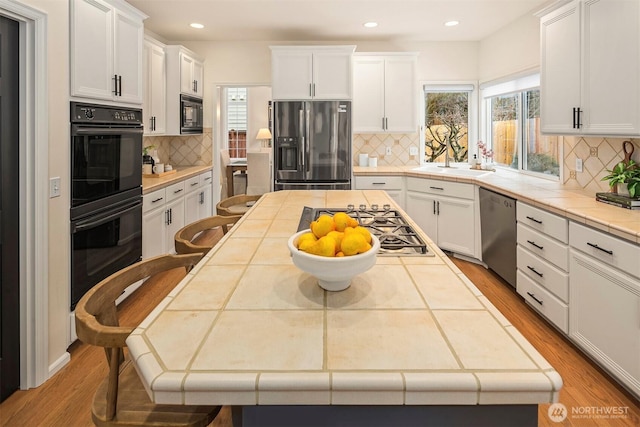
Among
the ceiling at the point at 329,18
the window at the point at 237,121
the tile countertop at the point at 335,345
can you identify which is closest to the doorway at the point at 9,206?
the tile countertop at the point at 335,345

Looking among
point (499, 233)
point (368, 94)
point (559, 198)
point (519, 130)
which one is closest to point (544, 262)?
point (559, 198)

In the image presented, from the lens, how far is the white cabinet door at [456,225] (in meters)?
4.34

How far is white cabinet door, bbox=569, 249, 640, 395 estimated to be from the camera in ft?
6.78

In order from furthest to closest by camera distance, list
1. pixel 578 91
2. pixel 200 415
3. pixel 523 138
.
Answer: pixel 523 138
pixel 578 91
pixel 200 415

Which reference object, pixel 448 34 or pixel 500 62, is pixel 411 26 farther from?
pixel 500 62

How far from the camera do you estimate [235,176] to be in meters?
7.62

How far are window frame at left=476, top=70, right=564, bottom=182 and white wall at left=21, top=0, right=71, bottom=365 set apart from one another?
3.46 metres

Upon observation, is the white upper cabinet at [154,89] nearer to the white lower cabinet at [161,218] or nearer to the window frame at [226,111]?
the white lower cabinet at [161,218]

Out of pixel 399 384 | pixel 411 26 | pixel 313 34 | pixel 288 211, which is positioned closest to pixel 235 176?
pixel 313 34

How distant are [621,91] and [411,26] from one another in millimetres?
2778

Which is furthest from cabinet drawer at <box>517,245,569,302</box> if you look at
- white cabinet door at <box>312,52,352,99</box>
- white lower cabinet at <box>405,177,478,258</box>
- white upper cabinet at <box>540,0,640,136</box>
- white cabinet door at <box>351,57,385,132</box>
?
white cabinet door at <box>312,52,352,99</box>

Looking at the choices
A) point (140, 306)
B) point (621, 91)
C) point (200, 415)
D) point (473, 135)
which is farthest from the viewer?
point (473, 135)

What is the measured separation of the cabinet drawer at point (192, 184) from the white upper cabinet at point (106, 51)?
157 centimetres

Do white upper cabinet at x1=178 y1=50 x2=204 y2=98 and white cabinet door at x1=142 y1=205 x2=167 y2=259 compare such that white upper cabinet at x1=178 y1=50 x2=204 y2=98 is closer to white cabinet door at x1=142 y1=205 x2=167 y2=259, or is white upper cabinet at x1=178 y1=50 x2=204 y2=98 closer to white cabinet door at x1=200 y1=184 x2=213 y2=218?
white cabinet door at x1=200 y1=184 x2=213 y2=218
